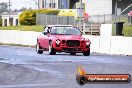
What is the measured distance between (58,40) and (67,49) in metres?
0.65

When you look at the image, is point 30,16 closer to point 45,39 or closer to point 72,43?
point 45,39

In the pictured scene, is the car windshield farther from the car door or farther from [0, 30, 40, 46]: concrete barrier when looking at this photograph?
[0, 30, 40, 46]: concrete barrier

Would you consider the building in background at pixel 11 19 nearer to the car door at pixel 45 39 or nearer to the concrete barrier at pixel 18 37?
the concrete barrier at pixel 18 37

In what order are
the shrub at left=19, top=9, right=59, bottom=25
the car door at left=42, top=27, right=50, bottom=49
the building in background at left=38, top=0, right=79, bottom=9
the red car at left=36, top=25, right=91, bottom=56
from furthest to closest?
1. the building in background at left=38, top=0, right=79, bottom=9
2. the shrub at left=19, top=9, right=59, bottom=25
3. the car door at left=42, top=27, right=50, bottom=49
4. the red car at left=36, top=25, right=91, bottom=56

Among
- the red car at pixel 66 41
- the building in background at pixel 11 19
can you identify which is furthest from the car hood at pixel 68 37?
the building in background at pixel 11 19

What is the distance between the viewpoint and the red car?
87.6 ft

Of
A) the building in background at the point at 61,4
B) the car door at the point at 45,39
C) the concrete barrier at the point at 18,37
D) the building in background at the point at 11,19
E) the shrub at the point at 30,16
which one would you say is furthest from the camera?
the building in background at the point at 11,19

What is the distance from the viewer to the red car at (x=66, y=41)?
26.7 metres

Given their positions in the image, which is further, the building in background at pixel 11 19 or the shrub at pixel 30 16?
the building in background at pixel 11 19

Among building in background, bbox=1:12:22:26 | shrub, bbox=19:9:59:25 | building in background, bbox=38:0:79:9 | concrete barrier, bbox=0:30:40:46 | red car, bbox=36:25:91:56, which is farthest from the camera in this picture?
building in background, bbox=1:12:22:26

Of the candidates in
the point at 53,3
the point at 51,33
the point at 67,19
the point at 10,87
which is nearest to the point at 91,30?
the point at 67,19

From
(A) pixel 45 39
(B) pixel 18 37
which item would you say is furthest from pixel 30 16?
(A) pixel 45 39

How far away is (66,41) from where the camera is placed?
1051 inches

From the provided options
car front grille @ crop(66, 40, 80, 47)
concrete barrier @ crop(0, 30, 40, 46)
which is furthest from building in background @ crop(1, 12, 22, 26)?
car front grille @ crop(66, 40, 80, 47)
